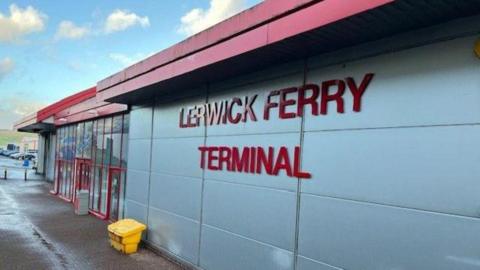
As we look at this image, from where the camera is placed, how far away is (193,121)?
9828mm

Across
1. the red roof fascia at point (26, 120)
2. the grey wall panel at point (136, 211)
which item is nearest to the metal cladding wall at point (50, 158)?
the red roof fascia at point (26, 120)

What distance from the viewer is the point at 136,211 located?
12.4 metres

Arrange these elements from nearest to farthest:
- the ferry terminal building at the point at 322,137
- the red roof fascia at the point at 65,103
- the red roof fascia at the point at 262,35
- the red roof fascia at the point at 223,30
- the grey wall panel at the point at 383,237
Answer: the grey wall panel at the point at 383,237 → the ferry terminal building at the point at 322,137 → the red roof fascia at the point at 262,35 → the red roof fascia at the point at 223,30 → the red roof fascia at the point at 65,103

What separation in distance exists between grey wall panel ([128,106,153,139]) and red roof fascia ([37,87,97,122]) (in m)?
6.66

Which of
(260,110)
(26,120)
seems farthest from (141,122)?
(26,120)

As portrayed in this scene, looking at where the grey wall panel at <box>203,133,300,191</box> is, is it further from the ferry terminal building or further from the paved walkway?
the paved walkway

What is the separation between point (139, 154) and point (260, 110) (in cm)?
587

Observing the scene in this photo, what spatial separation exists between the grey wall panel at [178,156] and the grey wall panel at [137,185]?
30.1 inches

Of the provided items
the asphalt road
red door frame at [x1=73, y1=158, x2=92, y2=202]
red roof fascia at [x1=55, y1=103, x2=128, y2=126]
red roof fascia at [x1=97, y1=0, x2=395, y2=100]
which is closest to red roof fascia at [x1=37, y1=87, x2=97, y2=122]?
red roof fascia at [x1=55, y1=103, x2=128, y2=126]

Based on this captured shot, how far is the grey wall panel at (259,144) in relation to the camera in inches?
275

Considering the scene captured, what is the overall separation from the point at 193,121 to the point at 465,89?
6.29m

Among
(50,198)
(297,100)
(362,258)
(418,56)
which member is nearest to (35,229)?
(50,198)

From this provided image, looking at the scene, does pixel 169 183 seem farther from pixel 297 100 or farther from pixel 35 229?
pixel 35 229

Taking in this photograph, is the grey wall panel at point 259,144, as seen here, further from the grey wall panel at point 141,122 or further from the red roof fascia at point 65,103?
the red roof fascia at point 65,103
